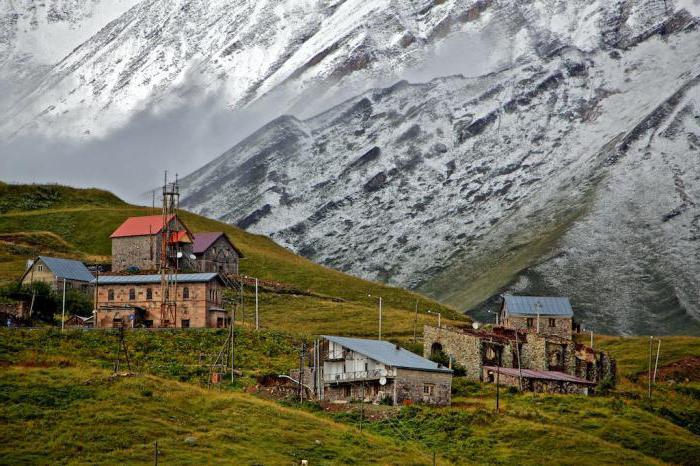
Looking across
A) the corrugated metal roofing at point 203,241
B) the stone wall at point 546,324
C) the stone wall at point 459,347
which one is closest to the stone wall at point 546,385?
the stone wall at point 459,347

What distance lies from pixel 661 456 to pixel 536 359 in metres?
30.4

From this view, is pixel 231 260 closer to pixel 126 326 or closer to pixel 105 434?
pixel 126 326

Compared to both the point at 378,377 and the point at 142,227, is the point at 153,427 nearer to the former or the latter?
the point at 378,377

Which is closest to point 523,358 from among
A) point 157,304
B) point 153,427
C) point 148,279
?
point 157,304

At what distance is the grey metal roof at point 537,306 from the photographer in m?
144

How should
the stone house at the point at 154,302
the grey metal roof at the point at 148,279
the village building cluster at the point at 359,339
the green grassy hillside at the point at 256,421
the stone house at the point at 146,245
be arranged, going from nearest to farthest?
the green grassy hillside at the point at 256,421, the village building cluster at the point at 359,339, the stone house at the point at 154,302, the grey metal roof at the point at 148,279, the stone house at the point at 146,245

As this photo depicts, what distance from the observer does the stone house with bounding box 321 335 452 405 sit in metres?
87.2

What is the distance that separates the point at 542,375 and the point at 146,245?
2590 inches

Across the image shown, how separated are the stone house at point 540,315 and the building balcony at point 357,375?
181 ft

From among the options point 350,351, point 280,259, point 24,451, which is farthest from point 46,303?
point 280,259

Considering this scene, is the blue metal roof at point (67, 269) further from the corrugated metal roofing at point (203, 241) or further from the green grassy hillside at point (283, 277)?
the corrugated metal roofing at point (203, 241)

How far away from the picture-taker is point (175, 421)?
70.6 m

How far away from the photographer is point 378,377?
87.7 metres

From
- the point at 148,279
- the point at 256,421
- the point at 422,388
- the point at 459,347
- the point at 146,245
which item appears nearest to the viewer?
the point at 256,421
